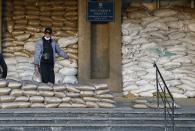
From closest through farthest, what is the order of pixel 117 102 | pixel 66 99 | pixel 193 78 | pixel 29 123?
pixel 29 123, pixel 66 99, pixel 117 102, pixel 193 78

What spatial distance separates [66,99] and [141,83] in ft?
10.7

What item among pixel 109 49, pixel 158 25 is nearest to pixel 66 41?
pixel 109 49

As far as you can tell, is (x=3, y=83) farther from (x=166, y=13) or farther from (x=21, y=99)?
(x=166, y=13)

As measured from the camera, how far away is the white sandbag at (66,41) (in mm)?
15938

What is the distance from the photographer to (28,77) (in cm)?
1572

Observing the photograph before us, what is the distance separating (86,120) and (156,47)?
14.5 ft

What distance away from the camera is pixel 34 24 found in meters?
16.1

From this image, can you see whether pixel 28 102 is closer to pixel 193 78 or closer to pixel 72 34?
pixel 72 34

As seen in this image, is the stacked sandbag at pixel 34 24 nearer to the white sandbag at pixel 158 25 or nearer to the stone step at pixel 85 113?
the white sandbag at pixel 158 25

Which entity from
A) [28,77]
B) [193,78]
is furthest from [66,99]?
[193,78]

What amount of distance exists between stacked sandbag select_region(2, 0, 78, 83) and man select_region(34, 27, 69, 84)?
2.13 m

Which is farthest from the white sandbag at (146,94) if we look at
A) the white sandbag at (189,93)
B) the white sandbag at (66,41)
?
the white sandbag at (66,41)

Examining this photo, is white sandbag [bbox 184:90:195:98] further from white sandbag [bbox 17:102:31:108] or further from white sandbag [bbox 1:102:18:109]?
white sandbag [bbox 1:102:18:109]

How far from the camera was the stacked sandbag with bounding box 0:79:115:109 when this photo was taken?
12852mm
